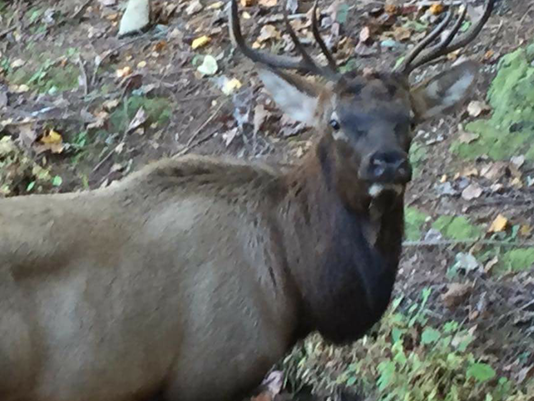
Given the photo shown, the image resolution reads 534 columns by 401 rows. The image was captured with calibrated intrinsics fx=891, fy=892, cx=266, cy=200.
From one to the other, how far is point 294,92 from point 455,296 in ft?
7.01

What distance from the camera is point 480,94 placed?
8297mm

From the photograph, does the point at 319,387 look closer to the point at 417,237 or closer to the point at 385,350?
the point at 385,350

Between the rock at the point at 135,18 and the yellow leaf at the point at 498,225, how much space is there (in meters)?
5.39

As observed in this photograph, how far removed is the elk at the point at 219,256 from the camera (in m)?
4.74

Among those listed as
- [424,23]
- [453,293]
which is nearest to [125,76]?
[424,23]

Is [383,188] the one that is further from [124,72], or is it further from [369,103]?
[124,72]

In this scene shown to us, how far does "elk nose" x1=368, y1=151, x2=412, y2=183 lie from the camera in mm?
4582

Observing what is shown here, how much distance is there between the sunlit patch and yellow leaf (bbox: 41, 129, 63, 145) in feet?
16.4

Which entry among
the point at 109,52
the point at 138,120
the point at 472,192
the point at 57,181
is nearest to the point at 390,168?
the point at 472,192

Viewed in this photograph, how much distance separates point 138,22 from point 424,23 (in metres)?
3.48

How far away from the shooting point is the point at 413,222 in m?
7.28

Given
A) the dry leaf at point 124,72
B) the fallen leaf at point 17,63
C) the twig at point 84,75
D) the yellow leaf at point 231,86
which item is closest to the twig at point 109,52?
the twig at point 84,75

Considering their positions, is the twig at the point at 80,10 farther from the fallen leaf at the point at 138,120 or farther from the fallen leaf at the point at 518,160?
the fallen leaf at the point at 518,160

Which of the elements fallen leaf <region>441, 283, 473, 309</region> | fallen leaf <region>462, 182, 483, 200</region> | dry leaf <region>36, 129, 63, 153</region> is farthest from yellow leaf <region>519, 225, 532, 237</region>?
dry leaf <region>36, 129, 63, 153</region>
